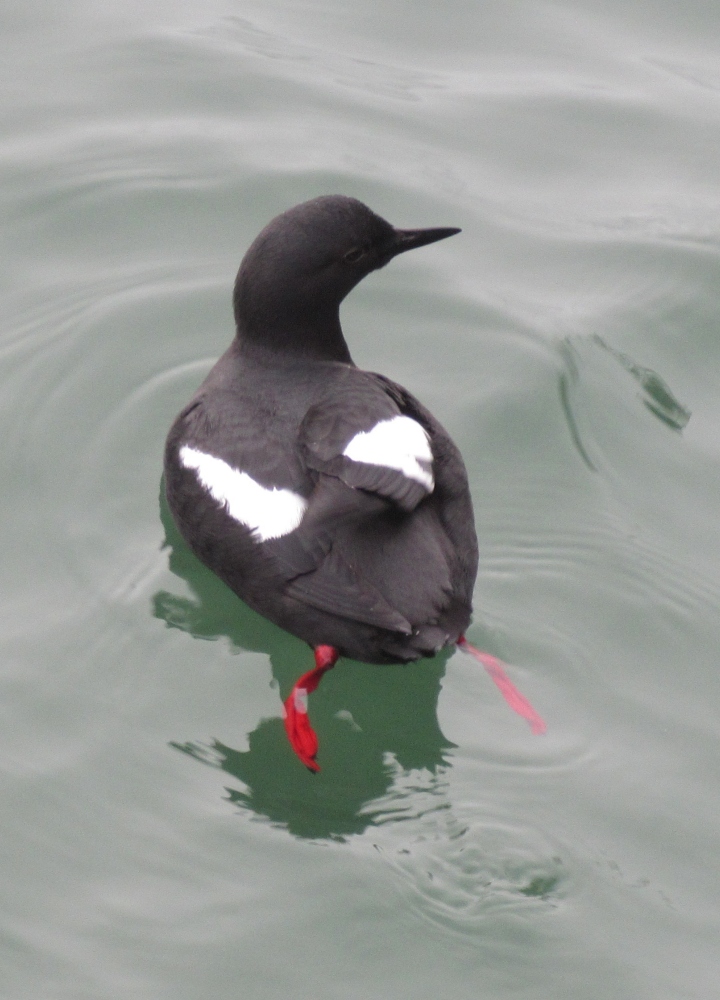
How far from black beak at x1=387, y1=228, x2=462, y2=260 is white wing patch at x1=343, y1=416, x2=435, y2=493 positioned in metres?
0.89

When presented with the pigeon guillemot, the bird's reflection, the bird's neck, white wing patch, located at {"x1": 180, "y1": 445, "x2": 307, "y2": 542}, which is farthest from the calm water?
the bird's neck

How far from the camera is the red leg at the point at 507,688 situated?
391 cm

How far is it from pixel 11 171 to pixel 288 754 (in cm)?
352

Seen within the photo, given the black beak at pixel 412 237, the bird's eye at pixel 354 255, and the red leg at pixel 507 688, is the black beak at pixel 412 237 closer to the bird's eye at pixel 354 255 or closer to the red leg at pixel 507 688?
the bird's eye at pixel 354 255

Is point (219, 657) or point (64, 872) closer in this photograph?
point (64, 872)

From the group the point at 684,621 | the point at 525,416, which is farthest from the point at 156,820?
the point at 525,416

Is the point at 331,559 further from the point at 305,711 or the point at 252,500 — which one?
the point at 305,711

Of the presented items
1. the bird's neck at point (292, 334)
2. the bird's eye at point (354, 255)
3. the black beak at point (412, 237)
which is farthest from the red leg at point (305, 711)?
the black beak at point (412, 237)

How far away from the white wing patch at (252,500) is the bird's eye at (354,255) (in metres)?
0.86

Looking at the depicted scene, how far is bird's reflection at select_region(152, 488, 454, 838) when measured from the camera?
374cm

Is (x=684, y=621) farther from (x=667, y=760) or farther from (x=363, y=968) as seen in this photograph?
(x=363, y=968)

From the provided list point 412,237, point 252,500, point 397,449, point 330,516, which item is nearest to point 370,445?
point 397,449

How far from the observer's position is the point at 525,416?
5.08 meters

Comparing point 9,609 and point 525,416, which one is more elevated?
point 525,416
